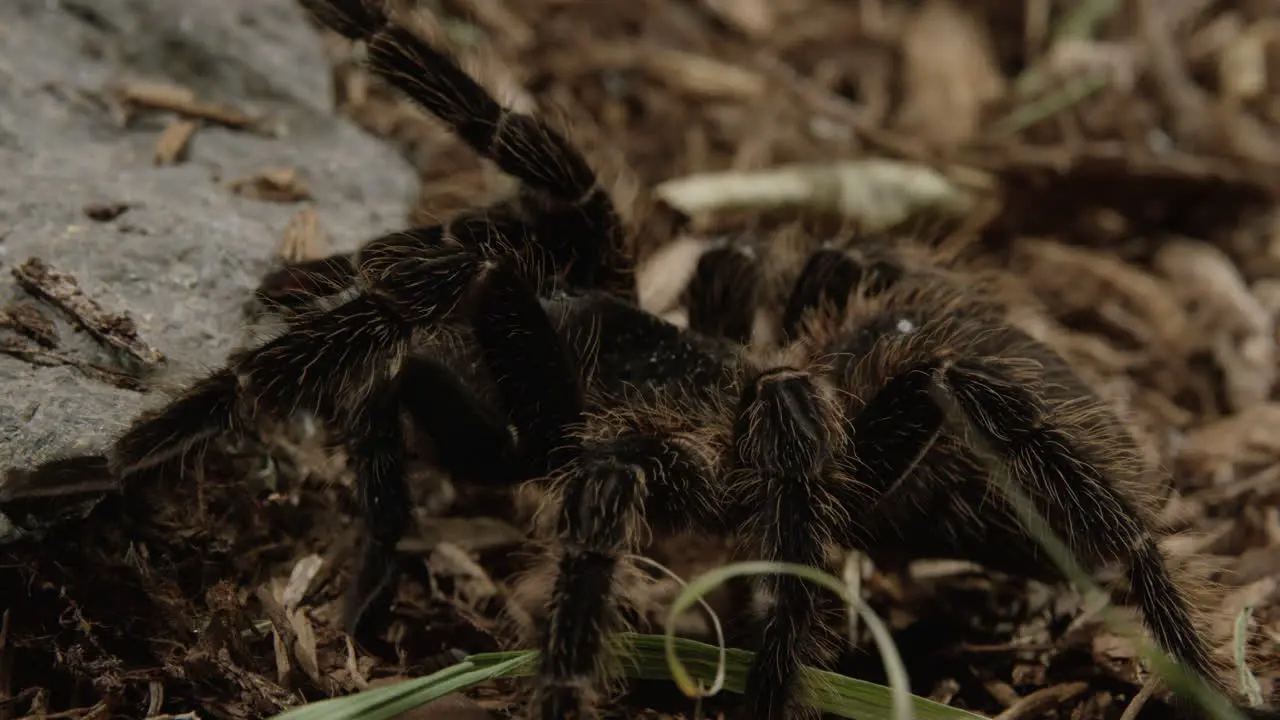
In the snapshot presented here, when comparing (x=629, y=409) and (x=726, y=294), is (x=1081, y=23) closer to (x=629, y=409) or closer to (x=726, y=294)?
(x=726, y=294)

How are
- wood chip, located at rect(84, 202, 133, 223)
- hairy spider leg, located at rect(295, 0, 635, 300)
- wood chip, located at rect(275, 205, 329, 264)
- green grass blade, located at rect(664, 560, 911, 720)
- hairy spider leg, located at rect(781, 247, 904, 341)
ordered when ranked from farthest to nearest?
1. hairy spider leg, located at rect(781, 247, 904, 341)
2. wood chip, located at rect(275, 205, 329, 264)
3. wood chip, located at rect(84, 202, 133, 223)
4. hairy spider leg, located at rect(295, 0, 635, 300)
5. green grass blade, located at rect(664, 560, 911, 720)

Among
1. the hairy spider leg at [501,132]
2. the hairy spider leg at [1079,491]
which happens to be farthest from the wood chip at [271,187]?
the hairy spider leg at [1079,491]

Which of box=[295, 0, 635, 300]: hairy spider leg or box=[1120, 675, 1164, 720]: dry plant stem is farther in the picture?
box=[295, 0, 635, 300]: hairy spider leg

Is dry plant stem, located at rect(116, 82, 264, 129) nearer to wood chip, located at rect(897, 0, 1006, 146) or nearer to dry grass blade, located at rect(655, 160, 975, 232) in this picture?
dry grass blade, located at rect(655, 160, 975, 232)

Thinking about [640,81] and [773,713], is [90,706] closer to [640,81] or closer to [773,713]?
[773,713]

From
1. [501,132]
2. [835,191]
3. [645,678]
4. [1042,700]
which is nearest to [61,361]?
[501,132]

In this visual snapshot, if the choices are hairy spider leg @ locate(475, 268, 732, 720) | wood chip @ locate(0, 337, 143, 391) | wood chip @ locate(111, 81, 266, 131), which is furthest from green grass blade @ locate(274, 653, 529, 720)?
wood chip @ locate(111, 81, 266, 131)

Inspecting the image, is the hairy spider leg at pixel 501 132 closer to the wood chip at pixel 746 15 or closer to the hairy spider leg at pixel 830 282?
the hairy spider leg at pixel 830 282

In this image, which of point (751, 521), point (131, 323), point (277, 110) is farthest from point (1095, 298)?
point (131, 323)
